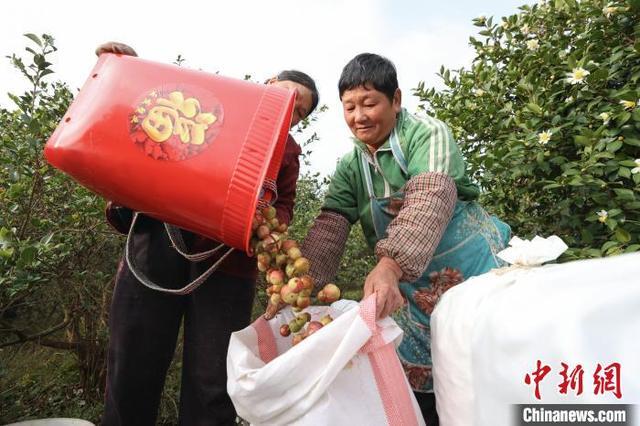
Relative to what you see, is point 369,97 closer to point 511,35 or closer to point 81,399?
point 511,35

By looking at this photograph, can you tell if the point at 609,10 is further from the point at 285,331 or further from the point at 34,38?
the point at 34,38

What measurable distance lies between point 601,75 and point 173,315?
5.79ft

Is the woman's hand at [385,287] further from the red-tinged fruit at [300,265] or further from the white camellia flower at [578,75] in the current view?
the white camellia flower at [578,75]

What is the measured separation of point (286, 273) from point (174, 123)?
0.40m

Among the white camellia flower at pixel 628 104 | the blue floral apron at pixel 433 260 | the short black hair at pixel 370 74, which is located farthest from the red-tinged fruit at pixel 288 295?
the white camellia flower at pixel 628 104

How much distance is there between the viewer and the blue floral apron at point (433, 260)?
1390 mm

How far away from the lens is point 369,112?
137 centimetres

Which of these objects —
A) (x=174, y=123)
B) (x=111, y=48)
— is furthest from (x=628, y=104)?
(x=111, y=48)

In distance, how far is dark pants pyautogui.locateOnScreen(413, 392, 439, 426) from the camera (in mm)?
1471

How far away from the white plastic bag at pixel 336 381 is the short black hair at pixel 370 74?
659 millimetres

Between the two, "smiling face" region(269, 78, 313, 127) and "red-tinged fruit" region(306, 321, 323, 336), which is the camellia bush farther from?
"red-tinged fruit" region(306, 321, 323, 336)

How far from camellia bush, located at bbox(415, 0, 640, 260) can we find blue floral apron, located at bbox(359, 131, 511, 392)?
18.9 inches

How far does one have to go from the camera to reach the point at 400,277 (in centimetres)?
110

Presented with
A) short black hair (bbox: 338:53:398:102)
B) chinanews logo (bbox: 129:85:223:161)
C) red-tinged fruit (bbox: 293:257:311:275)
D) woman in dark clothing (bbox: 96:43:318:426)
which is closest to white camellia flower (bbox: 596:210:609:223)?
short black hair (bbox: 338:53:398:102)
